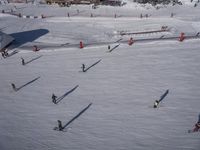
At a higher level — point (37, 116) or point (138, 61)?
point (138, 61)

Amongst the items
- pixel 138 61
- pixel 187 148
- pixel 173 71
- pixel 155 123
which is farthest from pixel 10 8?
pixel 187 148

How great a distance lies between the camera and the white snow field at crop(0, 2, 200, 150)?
65.4ft

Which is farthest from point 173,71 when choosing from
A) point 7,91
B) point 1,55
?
point 1,55

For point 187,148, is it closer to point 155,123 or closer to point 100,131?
point 155,123

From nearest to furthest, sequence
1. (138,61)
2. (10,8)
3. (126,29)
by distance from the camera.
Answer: (138,61) < (126,29) < (10,8)

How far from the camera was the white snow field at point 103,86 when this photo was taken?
19.9 metres

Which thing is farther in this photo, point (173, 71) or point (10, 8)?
point (10, 8)

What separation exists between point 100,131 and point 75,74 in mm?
8583

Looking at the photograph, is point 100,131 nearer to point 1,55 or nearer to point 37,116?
point 37,116

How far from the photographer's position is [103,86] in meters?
25.7

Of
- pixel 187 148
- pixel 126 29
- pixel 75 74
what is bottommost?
pixel 187 148

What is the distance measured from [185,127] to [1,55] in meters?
21.2

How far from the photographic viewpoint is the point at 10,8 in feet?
169

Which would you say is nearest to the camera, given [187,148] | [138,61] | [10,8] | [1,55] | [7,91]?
[187,148]
